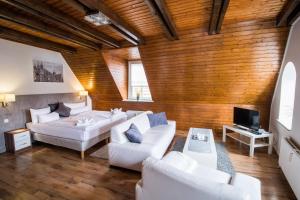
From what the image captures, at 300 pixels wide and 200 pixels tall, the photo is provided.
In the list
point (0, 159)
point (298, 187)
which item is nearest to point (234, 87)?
point (298, 187)

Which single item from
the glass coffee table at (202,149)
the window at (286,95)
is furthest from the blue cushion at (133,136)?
the window at (286,95)

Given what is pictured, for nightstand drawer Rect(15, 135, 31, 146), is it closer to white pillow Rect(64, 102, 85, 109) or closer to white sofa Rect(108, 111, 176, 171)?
white pillow Rect(64, 102, 85, 109)

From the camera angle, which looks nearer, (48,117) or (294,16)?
(294,16)

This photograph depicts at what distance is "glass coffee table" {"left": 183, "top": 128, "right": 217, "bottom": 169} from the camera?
8.19 feet

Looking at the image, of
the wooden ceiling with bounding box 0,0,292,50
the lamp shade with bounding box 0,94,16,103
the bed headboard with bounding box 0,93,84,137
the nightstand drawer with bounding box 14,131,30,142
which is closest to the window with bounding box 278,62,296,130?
the wooden ceiling with bounding box 0,0,292,50

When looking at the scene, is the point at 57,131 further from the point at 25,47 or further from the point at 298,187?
the point at 298,187

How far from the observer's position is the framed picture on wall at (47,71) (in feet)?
14.2

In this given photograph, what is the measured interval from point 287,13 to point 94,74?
16.8 feet

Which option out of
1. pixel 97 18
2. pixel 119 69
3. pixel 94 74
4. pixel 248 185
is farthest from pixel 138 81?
pixel 248 185

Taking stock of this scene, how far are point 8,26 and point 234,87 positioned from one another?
5.48 meters

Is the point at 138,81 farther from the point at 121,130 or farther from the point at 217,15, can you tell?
the point at 217,15

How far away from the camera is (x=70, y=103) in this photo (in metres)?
5.29

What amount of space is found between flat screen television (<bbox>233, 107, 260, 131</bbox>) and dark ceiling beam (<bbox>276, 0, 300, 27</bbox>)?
1856 mm

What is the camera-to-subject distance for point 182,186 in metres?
1.25
